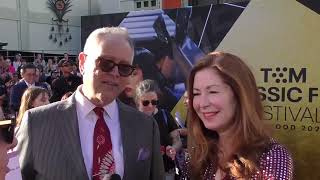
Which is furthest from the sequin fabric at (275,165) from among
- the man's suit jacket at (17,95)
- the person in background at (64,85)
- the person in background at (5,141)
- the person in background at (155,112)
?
the man's suit jacket at (17,95)

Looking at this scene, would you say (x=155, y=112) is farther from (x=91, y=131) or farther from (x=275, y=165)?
(x=275, y=165)

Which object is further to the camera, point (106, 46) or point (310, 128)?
point (310, 128)

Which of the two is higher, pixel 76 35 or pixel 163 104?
pixel 76 35

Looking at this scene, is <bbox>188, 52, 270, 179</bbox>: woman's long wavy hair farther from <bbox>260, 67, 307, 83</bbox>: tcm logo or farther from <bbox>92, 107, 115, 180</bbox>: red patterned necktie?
<bbox>260, 67, 307, 83</bbox>: tcm logo

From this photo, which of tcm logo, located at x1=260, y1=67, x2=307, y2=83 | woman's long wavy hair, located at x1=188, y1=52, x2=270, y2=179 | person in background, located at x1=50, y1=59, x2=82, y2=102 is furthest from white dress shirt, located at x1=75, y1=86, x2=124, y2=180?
person in background, located at x1=50, y1=59, x2=82, y2=102

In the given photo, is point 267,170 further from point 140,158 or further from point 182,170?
point 140,158

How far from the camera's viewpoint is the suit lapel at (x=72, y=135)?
1896 millimetres

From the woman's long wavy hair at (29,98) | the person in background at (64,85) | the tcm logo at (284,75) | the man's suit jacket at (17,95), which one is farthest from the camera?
the man's suit jacket at (17,95)

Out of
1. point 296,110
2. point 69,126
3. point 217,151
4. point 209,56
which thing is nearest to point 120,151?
point 69,126

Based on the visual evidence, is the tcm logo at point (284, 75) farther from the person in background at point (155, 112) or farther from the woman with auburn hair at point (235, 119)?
the woman with auburn hair at point (235, 119)

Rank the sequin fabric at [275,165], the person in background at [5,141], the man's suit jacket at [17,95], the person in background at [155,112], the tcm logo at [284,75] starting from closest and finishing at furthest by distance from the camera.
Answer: the person in background at [5,141]
the sequin fabric at [275,165]
the person in background at [155,112]
the tcm logo at [284,75]
the man's suit jacket at [17,95]

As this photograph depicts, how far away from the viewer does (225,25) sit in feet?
16.5

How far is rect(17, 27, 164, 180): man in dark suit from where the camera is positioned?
6.27 ft

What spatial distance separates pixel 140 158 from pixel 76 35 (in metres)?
25.8
